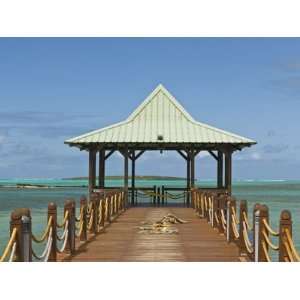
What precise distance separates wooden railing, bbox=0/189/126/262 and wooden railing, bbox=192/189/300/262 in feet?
11.3

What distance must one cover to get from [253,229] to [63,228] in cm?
555

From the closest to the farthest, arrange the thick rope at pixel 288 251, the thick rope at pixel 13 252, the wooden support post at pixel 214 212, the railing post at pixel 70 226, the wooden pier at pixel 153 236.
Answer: the thick rope at pixel 13 252 → the thick rope at pixel 288 251 → the wooden pier at pixel 153 236 → the railing post at pixel 70 226 → the wooden support post at pixel 214 212

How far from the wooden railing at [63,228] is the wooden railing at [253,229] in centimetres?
346

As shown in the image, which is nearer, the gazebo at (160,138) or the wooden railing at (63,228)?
the wooden railing at (63,228)

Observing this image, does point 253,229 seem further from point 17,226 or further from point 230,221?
point 17,226

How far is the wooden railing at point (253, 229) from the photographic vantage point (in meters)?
11.0

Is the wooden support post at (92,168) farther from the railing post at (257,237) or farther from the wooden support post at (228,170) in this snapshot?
the railing post at (257,237)

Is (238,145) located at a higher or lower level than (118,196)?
higher

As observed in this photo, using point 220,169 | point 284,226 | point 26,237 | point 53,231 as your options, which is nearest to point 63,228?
point 53,231

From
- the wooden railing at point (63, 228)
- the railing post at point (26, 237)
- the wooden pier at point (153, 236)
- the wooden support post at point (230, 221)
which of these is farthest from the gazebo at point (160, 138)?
the railing post at point (26, 237)
